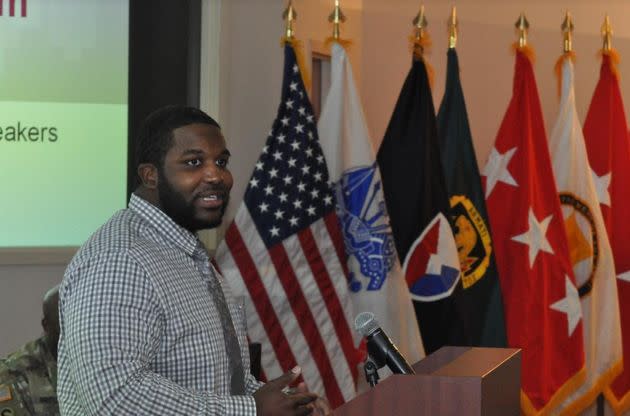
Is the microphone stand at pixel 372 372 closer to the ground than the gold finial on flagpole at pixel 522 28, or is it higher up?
closer to the ground

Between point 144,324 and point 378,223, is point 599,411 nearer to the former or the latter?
→ point 378,223

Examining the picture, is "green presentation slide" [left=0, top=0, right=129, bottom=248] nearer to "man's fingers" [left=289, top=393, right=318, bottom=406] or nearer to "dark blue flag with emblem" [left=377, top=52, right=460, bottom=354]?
"dark blue flag with emblem" [left=377, top=52, right=460, bottom=354]

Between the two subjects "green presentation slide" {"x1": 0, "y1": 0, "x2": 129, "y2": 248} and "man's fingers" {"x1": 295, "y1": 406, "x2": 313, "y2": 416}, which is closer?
"man's fingers" {"x1": 295, "y1": 406, "x2": 313, "y2": 416}

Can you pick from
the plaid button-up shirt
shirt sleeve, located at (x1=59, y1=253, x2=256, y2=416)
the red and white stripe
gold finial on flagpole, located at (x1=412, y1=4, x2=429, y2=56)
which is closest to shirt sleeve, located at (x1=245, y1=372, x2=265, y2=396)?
the plaid button-up shirt

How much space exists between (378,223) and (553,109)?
5.81 ft

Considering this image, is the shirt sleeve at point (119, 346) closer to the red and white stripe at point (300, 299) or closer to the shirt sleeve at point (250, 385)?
the shirt sleeve at point (250, 385)

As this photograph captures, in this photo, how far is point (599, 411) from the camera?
5.00m

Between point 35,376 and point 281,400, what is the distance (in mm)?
1089

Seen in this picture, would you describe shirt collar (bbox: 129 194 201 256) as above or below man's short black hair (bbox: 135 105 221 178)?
below

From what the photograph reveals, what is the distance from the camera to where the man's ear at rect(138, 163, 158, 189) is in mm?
1943

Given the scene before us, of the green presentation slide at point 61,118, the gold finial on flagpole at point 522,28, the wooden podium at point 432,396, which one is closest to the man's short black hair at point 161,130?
the wooden podium at point 432,396

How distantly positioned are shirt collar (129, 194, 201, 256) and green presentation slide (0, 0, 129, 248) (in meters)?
1.84

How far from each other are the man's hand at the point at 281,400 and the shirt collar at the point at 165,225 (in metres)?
0.31

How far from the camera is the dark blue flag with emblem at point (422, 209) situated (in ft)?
13.9
